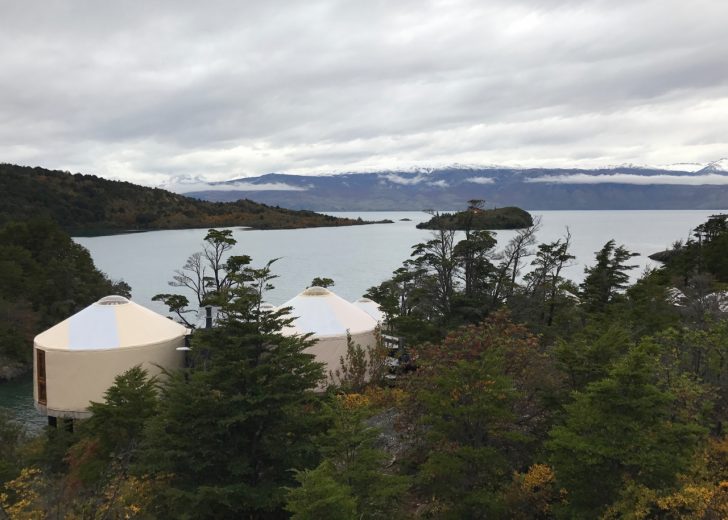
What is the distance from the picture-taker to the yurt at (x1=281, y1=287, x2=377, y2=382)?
22781mm

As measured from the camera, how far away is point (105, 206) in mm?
136000

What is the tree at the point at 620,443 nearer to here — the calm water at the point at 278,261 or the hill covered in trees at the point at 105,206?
the calm water at the point at 278,261

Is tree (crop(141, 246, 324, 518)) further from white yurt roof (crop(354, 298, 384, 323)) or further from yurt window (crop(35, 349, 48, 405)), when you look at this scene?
white yurt roof (crop(354, 298, 384, 323))

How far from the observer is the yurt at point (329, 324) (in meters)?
22.8

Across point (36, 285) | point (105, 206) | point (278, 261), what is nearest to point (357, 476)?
point (36, 285)

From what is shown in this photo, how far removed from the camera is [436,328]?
27094 millimetres

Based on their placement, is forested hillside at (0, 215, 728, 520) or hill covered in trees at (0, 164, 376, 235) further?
hill covered in trees at (0, 164, 376, 235)

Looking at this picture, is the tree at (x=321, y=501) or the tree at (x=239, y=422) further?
the tree at (x=239, y=422)

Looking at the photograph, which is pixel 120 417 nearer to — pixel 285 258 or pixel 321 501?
pixel 321 501

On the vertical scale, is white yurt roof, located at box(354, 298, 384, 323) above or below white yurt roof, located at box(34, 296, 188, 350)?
below

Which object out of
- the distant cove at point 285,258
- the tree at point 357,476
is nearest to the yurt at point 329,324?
the tree at point 357,476

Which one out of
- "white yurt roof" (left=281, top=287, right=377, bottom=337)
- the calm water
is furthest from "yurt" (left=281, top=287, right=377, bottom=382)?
the calm water

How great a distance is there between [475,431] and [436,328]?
1566 cm

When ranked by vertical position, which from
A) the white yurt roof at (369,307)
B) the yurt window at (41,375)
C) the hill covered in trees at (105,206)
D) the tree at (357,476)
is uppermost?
the hill covered in trees at (105,206)
